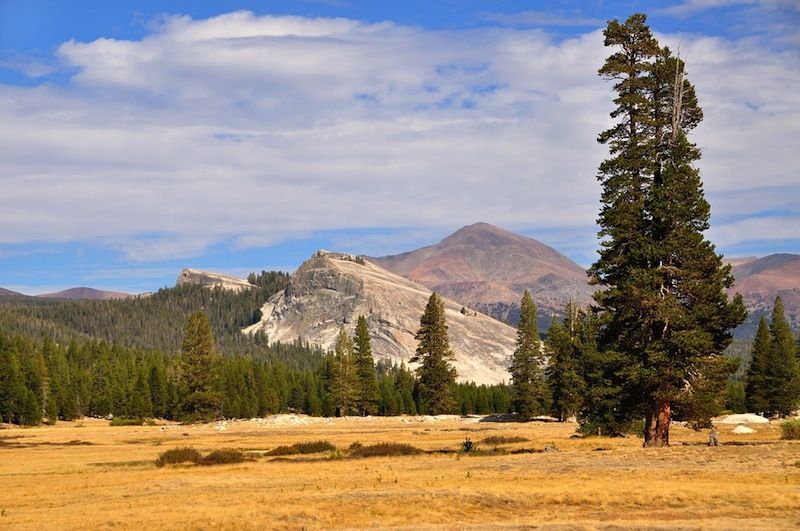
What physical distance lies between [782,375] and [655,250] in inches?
2690

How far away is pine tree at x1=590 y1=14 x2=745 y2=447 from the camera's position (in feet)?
127

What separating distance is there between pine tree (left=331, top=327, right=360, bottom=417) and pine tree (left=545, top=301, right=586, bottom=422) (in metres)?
32.7

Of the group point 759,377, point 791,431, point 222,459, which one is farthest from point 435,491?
point 759,377

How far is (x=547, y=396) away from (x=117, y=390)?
71463 millimetres

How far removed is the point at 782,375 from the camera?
316ft

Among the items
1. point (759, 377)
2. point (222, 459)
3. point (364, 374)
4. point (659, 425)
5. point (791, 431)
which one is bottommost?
point (222, 459)

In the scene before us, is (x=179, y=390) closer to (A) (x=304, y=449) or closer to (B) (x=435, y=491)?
(A) (x=304, y=449)

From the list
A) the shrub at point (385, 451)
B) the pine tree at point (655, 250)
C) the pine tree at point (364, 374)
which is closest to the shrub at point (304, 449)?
the shrub at point (385, 451)

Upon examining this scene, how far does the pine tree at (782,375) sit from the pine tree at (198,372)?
69798 mm

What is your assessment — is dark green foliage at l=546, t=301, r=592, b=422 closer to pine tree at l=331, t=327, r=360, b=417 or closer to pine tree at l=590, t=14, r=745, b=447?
pine tree at l=331, t=327, r=360, b=417

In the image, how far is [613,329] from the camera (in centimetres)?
4153

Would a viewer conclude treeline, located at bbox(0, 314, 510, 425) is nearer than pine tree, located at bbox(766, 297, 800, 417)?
No

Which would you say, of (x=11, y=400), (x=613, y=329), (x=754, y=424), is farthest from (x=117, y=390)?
(x=613, y=329)

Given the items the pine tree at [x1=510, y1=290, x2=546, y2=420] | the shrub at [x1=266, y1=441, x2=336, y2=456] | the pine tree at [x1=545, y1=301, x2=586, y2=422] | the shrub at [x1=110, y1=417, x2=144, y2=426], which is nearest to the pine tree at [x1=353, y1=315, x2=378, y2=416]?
the pine tree at [x1=510, y1=290, x2=546, y2=420]
